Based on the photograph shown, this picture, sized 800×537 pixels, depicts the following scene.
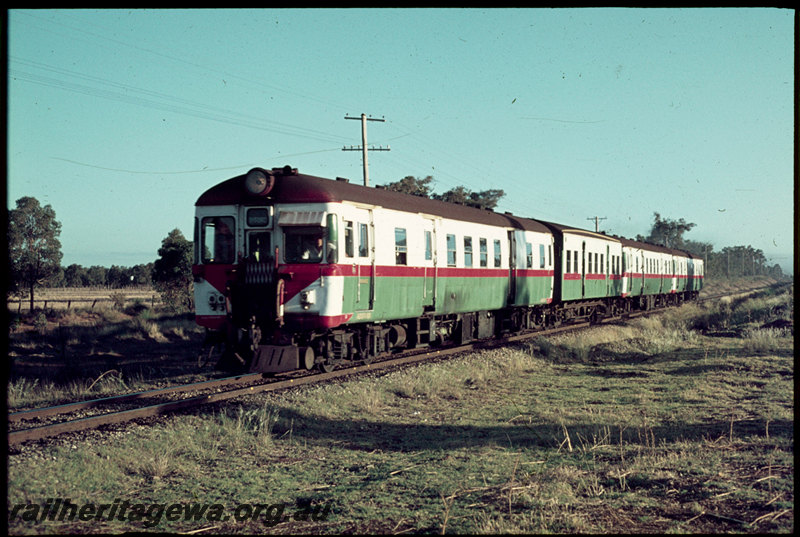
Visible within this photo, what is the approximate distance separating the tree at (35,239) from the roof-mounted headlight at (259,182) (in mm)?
33786

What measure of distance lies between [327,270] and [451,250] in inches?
211

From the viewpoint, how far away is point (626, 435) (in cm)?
848

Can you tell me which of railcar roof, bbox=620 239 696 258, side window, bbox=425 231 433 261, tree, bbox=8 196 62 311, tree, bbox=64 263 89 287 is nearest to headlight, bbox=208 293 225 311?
side window, bbox=425 231 433 261

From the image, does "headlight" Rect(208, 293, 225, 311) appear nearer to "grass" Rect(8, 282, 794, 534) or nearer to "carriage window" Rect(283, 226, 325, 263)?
"carriage window" Rect(283, 226, 325, 263)

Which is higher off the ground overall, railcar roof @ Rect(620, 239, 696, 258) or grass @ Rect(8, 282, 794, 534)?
railcar roof @ Rect(620, 239, 696, 258)

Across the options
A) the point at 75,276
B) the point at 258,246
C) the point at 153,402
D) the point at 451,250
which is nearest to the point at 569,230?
the point at 451,250

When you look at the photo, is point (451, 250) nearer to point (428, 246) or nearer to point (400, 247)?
point (428, 246)

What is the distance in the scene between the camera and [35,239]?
42.3m

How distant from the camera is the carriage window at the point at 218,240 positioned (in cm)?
1230

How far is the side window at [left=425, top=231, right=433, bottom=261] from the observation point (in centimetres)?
1516

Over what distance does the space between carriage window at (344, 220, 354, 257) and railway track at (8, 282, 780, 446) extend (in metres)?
2.41

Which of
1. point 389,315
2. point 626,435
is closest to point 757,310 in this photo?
point 389,315

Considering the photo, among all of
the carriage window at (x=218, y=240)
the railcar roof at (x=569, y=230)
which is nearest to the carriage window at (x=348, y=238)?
the carriage window at (x=218, y=240)

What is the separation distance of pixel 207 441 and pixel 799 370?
6.28 metres
